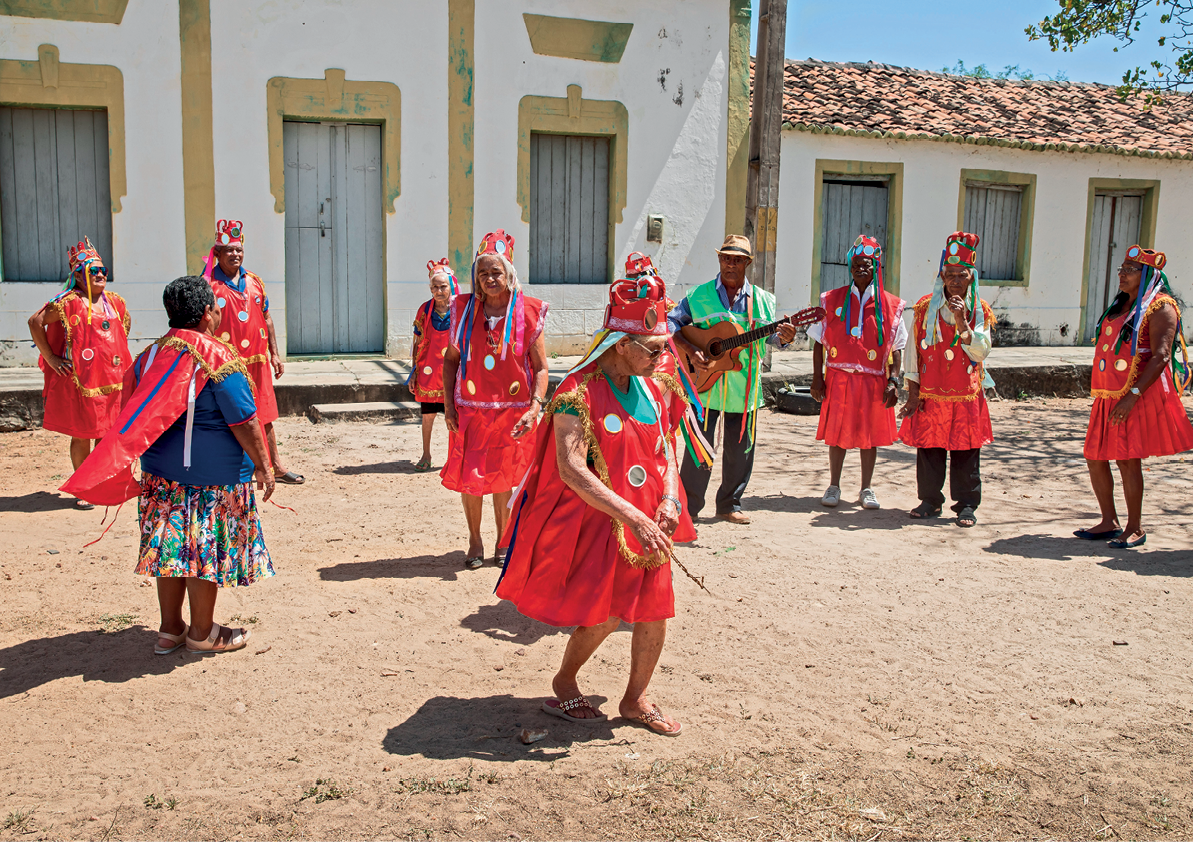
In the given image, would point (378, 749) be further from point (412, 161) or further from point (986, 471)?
point (412, 161)

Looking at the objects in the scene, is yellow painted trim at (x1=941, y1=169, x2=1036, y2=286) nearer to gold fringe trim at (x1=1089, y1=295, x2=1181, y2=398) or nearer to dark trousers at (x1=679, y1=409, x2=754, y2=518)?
gold fringe trim at (x1=1089, y1=295, x2=1181, y2=398)

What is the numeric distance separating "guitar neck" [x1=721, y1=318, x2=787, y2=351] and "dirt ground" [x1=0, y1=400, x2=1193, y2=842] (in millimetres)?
1226

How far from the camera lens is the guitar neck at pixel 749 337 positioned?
6328 mm

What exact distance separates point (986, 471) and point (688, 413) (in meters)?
5.51

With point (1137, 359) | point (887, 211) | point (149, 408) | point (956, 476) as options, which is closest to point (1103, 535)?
point (956, 476)

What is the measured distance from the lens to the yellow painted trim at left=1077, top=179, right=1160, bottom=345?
16.2 m

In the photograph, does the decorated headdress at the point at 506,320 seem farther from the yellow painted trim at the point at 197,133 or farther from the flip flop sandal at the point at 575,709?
the yellow painted trim at the point at 197,133

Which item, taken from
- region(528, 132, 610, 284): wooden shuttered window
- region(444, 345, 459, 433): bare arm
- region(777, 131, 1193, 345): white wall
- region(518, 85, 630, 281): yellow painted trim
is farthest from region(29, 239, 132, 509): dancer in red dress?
region(777, 131, 1193, 345): white wall

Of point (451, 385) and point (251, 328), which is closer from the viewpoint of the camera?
point (451, 385)

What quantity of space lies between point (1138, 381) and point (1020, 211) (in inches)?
429

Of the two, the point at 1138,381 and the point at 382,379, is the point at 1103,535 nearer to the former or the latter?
the point at 1138,381

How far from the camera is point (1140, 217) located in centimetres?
1684

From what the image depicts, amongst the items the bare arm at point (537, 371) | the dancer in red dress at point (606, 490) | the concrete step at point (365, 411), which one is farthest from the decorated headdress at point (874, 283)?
the concrete step at point (365, 411)

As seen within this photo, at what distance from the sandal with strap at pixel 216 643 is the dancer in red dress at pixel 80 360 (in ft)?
9.83
